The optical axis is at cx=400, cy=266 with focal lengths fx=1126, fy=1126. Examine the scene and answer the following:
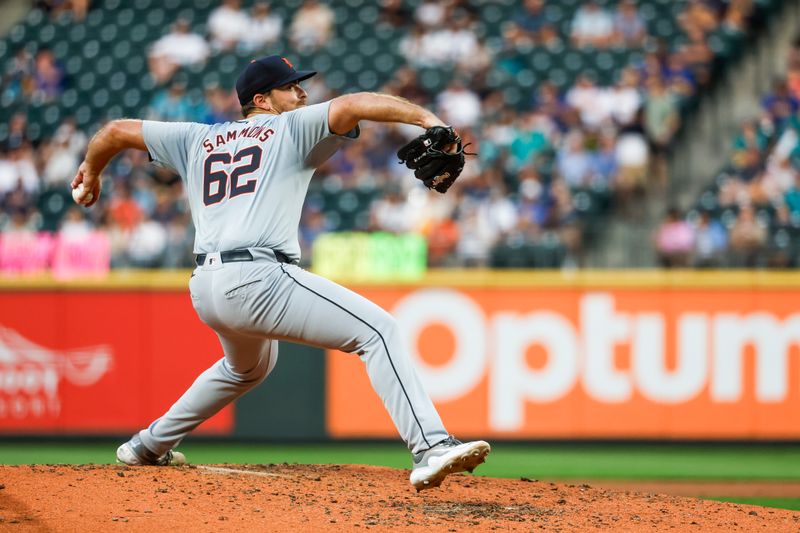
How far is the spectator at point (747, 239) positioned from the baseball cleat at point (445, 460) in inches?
258

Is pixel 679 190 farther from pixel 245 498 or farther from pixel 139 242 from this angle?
pixel 245 498

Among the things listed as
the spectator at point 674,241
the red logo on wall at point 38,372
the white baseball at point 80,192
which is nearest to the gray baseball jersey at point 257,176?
the white baseball at point 80,192

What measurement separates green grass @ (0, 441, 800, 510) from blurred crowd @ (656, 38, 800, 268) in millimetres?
1726

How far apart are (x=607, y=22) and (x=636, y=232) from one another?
425 centimetres

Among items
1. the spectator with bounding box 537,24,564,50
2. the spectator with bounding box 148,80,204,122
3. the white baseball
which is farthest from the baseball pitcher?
the spectator with bounding box 537,24,564,50

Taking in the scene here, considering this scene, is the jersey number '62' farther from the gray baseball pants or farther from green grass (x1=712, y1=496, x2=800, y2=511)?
green grass (x1=712, y1=496, x2=800, y2=511)

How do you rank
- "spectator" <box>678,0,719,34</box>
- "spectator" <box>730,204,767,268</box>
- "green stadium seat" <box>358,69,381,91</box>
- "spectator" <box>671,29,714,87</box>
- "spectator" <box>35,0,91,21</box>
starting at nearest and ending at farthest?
"spectator" <box>730,204,767,268</box> → "spectator" <box>671,29,714,87</box> → "spectator" <box>678,0,719,34</box> → "green stadium seat" <box>358,69,381,91</box> → "spectator" <box>35,0,91,21</box>

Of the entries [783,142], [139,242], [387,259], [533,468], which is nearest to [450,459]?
[533,468]

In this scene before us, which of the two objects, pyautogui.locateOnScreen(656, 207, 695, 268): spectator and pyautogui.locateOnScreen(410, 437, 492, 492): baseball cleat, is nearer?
pyautogui.locateOnScreen(410, 437, 492, 492): baseball cleat

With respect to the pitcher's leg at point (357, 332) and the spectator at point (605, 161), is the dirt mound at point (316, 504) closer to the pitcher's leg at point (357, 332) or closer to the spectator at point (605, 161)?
the pitcher's leg at point (357, 332)

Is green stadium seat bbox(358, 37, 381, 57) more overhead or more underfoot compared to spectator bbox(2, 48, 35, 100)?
more overhead

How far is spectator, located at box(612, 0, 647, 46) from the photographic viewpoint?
526 inches

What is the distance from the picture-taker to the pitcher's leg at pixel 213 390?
5004 mm

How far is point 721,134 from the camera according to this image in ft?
41.1
